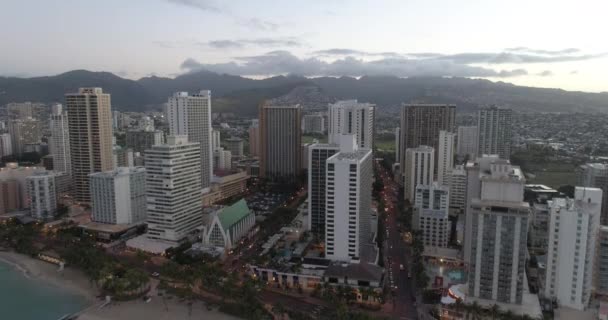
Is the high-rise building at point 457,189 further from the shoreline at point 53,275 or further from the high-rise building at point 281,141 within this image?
the shoreline at point 53,275

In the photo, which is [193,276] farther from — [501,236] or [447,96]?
[447,96]

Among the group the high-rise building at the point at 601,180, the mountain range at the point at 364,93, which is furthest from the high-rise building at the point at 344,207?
the mountain range at the point at 364,93

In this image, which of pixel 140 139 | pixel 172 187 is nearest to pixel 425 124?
pixel 172 187

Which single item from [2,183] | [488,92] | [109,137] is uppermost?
[488,92]

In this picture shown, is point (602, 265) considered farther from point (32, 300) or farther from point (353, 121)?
point (353, 121)

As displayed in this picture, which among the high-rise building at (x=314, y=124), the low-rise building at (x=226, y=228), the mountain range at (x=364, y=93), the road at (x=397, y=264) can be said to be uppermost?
the mountain range at (x=364, y=93)

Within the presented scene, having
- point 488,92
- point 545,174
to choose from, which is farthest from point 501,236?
point 488,92

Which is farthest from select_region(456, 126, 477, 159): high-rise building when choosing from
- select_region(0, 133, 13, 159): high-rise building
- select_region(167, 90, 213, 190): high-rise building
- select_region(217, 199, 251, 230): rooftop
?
select_region(0, 133, 13, 159): high-rise building
